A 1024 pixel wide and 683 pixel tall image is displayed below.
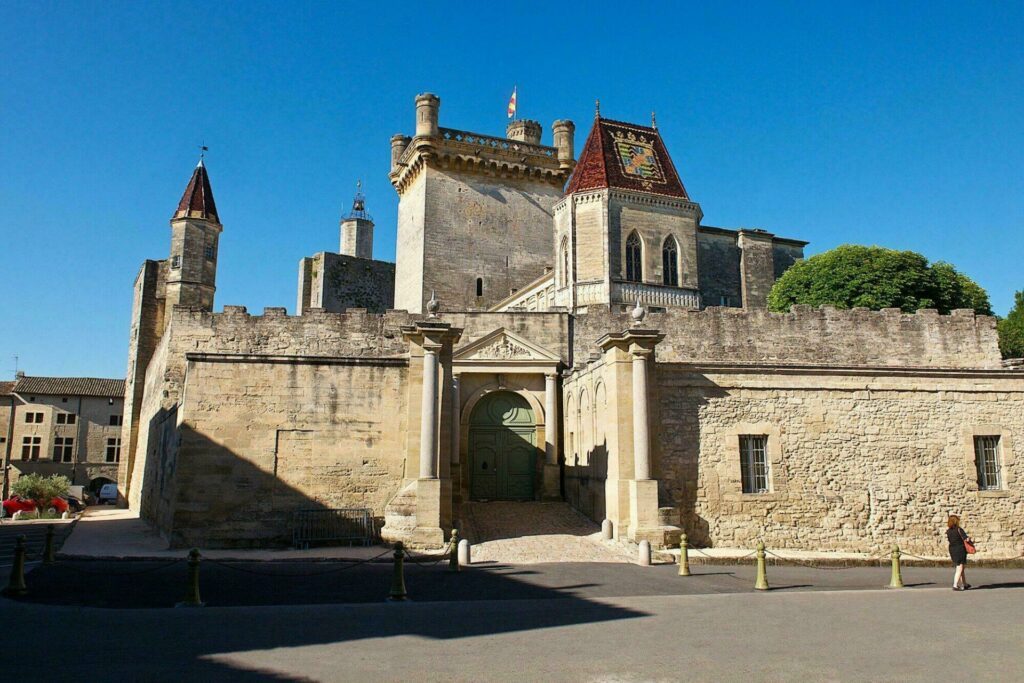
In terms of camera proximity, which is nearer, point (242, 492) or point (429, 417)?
point (429, 417)

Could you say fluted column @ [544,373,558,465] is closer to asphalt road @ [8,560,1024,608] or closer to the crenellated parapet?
asphalt road @ [8,560,1024,608]

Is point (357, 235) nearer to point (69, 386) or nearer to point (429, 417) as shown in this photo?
point (69, 386)

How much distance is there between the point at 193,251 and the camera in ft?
108

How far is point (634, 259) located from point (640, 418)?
686 inches

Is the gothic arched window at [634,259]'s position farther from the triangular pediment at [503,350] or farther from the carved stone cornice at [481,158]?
the triangular pediment at [503,350]

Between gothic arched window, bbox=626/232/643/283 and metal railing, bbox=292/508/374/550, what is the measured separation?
18221 mm

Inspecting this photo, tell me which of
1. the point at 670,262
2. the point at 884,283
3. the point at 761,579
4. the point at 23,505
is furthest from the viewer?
the point at 670,262

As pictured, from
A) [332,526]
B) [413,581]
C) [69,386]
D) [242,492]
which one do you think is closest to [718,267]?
[332,526]

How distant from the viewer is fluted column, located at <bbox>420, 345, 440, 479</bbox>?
587 inches

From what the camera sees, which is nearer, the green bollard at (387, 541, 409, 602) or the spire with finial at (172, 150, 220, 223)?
the green bollard at (387, 541, 409, 602)

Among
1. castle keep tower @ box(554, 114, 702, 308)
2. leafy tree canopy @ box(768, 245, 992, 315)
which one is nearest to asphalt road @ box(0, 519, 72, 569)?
castle keep tower @ box(554, 114, 702, 308)

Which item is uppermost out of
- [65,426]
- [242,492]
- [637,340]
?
[65,426]

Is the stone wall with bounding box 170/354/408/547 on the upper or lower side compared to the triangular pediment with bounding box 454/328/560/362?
lower

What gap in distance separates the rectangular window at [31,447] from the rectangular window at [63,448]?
96 cm
